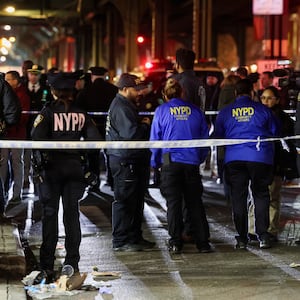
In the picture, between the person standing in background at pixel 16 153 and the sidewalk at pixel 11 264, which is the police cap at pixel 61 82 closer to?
the sidewalk at pixel 11 264

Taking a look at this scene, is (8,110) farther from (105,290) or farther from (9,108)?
(105,290)

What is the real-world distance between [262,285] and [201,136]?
2018 mm

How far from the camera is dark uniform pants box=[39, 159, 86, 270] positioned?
7.27 metres

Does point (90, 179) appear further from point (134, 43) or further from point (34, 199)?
point (134, 43)

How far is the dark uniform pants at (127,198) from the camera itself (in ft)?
29.3

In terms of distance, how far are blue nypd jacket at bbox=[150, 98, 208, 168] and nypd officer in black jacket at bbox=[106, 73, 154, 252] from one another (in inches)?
8.0

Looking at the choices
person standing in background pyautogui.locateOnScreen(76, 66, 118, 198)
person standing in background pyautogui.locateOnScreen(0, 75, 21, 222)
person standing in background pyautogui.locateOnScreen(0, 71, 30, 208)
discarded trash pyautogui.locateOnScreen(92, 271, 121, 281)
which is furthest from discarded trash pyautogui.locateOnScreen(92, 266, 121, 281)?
person standing in background pyautogui.locateOnScreen(76, 66, 118, 198)

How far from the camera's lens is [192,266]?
8.18 meters

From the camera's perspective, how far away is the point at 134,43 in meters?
45.9

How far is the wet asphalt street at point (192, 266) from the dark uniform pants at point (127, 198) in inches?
9.7

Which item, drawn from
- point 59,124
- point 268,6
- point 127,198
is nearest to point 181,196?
point 127,198

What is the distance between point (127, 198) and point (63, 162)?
186cm

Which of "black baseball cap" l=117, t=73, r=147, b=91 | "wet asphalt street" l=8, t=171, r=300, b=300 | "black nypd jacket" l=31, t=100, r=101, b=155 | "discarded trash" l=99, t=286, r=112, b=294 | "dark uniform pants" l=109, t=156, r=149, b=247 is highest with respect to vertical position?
"black baseball cap" l=117, t=73, r=147, b=91

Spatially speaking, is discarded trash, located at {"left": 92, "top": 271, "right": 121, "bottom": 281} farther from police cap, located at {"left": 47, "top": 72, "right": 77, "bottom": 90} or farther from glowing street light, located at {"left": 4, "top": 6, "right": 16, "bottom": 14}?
glowing street light, located at {"left": 4, "top": 6, "right": 16, "bottom": 14}
